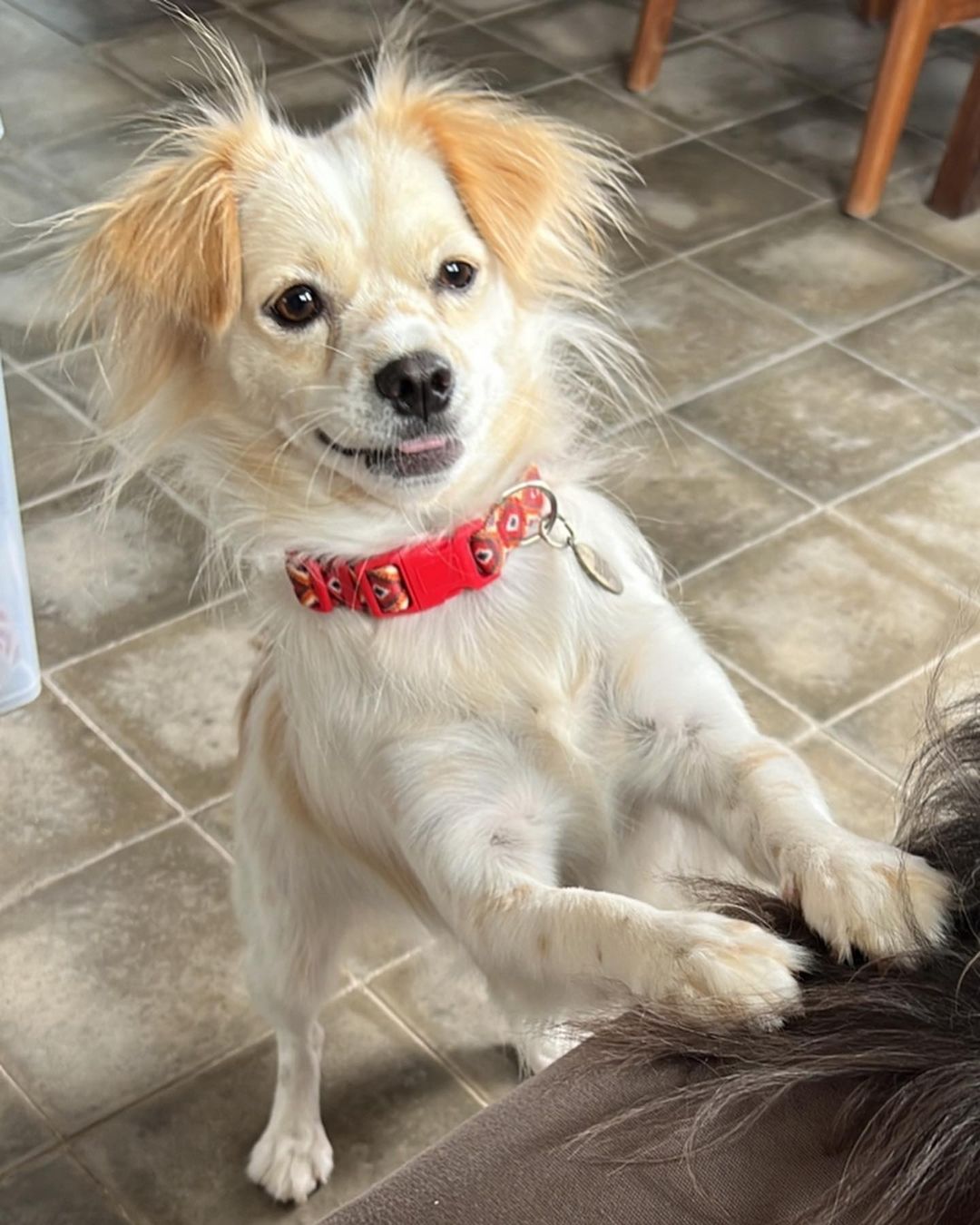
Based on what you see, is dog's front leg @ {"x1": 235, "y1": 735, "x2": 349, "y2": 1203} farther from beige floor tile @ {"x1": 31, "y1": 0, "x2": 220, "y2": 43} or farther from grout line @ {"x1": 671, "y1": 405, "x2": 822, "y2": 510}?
beige floor tile @ {"x1": 31, "y1": 0, "x2": 220, "y2": 43}

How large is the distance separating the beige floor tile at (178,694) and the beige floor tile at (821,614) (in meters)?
0.62

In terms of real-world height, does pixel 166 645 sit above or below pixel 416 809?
below

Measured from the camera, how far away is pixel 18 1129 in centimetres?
161

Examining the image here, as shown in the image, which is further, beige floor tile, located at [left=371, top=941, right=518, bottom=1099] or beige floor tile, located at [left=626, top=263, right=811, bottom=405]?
beige floor tile, located at [left=626, top=263, right=811, bottom=405]

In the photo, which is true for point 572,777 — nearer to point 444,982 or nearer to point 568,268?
point 568,268

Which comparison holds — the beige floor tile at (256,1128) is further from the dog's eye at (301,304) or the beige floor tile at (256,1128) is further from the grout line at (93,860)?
the dog's eye at (301,304)

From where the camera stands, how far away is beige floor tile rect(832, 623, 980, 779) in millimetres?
1972

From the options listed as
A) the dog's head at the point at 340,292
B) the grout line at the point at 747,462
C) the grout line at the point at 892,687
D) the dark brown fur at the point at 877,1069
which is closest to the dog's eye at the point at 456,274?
the dog's head at the point at 340,292

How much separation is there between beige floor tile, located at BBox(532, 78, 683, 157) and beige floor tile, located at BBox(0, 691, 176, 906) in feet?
5.86

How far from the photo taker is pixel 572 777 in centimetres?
125

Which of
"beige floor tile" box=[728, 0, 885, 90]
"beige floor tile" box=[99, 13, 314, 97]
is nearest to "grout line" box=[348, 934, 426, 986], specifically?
"beige floor tile" box=[99, 13, 314, 97]

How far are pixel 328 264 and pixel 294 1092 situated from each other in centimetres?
80

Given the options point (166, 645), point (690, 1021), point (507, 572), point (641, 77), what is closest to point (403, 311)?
point (507, 572)

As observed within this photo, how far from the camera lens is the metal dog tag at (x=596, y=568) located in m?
1.31
